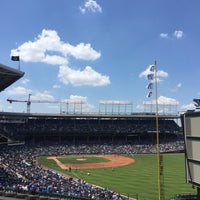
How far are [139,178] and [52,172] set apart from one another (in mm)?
12507

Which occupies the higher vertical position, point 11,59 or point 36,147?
point 11,59

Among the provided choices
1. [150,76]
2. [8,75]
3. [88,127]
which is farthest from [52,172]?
[88,127]

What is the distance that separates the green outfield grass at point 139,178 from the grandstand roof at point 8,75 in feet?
57.1

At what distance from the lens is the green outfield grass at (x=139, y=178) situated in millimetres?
39906

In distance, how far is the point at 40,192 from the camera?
31.1 meters

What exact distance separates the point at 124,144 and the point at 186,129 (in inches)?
3123

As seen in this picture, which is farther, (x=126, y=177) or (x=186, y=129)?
(x=126, y=177)

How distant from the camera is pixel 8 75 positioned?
37906 mm

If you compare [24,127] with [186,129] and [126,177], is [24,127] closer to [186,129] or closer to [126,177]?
[126,177]

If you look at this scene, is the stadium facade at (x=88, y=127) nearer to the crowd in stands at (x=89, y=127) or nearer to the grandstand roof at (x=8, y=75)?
the crowd in stands at (x=89, y=127)

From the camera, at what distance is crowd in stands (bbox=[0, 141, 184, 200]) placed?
108 feet

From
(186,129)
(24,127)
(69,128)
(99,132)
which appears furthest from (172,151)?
(186,129)

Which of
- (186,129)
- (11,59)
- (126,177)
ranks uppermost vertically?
(11,59)

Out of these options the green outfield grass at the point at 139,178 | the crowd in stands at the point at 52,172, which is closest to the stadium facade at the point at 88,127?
the crowd in stands at the point at 52,172
